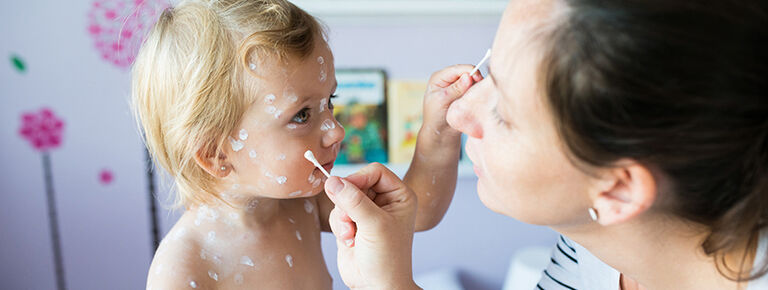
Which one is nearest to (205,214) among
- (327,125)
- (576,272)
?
(327,125)

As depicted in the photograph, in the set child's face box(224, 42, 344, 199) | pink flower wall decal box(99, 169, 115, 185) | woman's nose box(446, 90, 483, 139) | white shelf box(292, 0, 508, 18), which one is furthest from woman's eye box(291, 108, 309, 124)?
pink flower wall decal box(99, 169, 115, 185)

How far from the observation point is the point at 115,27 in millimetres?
1587

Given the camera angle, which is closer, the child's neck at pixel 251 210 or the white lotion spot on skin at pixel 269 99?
the white lotion spot on skin at pixel 269 99

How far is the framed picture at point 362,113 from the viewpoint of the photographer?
1.65 m

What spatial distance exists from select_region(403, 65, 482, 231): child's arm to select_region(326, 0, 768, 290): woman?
0.60 feet

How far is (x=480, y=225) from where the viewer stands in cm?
186

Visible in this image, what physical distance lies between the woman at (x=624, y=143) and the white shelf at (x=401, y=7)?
893 mm

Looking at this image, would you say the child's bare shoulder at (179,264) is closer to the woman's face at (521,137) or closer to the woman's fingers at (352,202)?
the woman's fingers at (352,202)

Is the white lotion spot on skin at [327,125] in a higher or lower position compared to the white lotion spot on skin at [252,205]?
higher

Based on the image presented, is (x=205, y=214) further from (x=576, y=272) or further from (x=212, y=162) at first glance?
(x=576, y=272)

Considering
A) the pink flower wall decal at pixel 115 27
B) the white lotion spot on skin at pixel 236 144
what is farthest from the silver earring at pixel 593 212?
the pink flower wall decal at pixel 115 27

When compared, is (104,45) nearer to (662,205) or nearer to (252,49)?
(252,49)

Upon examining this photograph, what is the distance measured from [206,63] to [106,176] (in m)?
1.12

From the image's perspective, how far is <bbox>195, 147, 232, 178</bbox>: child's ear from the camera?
2.69ft
